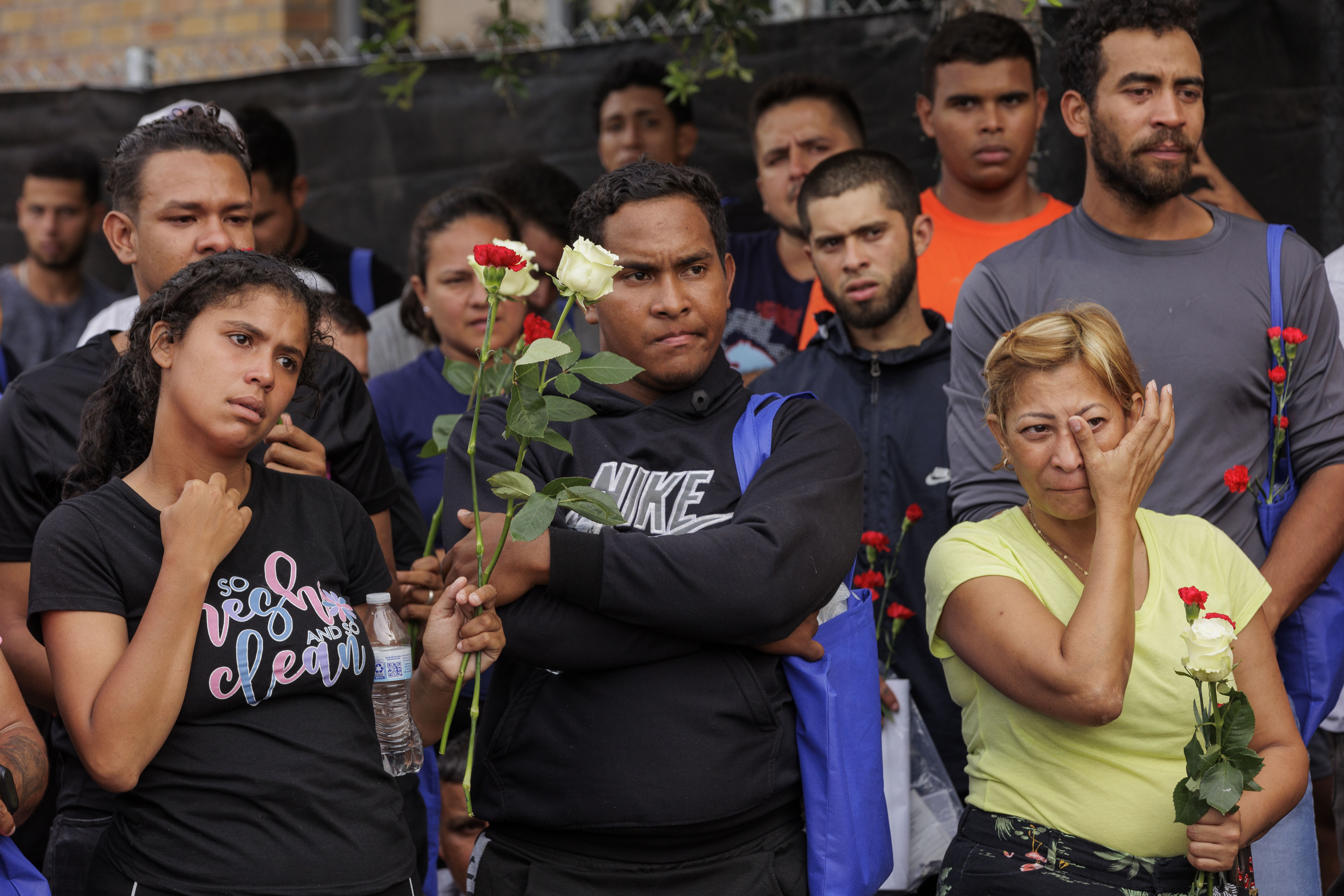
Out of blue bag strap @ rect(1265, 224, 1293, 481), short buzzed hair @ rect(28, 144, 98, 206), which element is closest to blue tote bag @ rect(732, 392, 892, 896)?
blue bag strap @ rect(1265, 224, 1293, 481)

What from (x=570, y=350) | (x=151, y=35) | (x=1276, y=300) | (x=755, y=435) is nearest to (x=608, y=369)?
(x=570, y=350)

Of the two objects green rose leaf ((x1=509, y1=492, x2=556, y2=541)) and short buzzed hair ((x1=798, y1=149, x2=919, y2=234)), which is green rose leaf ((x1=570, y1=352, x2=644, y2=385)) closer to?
green rose leaf ((x1=509, y1=492, x2=556, y2=541))

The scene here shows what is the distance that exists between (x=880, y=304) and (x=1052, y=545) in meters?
1.19

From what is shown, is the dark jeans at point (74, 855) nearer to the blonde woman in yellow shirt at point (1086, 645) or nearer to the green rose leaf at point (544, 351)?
the green rose leaf at point (544, 351)

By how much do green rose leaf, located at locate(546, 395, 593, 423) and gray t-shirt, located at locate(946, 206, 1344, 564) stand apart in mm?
1073

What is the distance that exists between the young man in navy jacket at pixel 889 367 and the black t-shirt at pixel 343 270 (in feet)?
6.53

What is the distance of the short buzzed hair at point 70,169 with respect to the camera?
5.48m

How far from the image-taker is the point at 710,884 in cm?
225

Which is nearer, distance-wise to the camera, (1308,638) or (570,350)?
(570,350)

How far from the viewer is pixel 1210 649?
6.67ft

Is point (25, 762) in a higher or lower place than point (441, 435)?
lower

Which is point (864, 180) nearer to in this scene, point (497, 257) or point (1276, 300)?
point (1276, 300)

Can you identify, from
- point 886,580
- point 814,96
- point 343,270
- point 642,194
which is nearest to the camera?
point 642,194

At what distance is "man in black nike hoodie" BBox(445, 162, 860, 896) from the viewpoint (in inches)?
86.2
